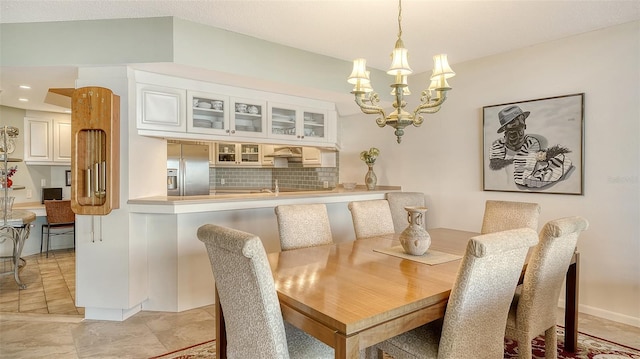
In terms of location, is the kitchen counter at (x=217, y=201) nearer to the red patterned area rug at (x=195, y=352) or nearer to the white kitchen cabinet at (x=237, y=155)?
the red patterned area rug at (x=195, y=352)

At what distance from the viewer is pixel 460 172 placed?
4.02m

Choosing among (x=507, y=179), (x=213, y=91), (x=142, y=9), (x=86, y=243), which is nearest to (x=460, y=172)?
(x=507, y=179)

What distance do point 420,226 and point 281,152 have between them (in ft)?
12.8

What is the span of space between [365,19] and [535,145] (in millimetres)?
1990

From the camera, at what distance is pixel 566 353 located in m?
2.45

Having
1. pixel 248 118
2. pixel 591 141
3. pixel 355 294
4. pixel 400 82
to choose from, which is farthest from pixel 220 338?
pixel 591 141

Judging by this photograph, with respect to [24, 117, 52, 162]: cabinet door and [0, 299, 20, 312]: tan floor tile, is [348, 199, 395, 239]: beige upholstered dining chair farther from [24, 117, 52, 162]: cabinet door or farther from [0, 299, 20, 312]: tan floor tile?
[24, 117, 52, 162]: cabinet door

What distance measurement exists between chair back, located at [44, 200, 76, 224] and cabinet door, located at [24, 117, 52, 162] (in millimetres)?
812

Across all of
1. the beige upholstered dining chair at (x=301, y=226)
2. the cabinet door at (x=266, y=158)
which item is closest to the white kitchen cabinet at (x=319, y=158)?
the cabinet door at (x=266, y=158)

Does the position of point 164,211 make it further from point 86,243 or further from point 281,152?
point 281,152

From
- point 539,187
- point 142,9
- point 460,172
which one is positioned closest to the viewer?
point 142,9

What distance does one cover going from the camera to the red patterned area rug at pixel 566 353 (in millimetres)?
2395

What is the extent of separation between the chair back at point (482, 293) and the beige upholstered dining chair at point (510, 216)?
121 centimetres

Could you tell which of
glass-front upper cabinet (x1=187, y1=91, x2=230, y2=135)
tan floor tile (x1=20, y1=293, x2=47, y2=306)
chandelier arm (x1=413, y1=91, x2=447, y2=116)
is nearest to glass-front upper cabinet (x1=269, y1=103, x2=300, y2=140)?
glass-front upper cabinet (x1=187, y1=91, x2=230, y2=135)
